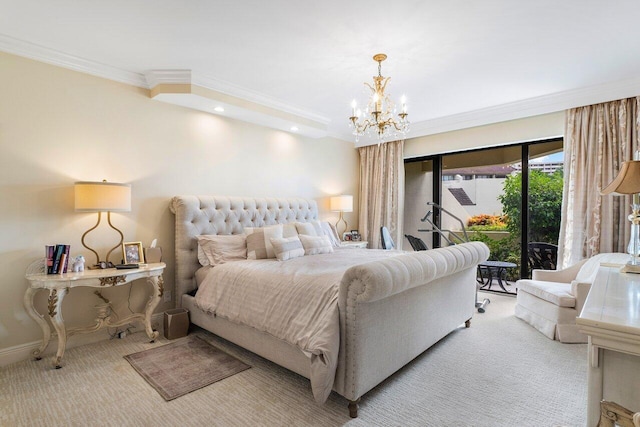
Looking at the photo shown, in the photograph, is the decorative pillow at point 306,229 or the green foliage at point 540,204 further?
the green foliage at point 540,204

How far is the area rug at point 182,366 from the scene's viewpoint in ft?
7.38

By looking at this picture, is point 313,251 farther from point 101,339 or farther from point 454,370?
point 101,339

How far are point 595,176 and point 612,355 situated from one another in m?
3.60

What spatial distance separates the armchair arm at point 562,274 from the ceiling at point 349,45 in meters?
1.94

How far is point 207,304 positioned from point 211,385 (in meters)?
0.85

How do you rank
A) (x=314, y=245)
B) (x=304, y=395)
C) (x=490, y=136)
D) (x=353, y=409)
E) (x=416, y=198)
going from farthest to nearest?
(x=416, y=198) → (x=490, y=136) → (x=314, y=245) → (x=304, y=395) → (x=353, y=409)

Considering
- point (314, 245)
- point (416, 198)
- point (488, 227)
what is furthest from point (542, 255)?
point (314, 245)

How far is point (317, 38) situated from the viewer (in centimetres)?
264

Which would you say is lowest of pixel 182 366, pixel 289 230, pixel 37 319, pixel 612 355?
pixel 182 366

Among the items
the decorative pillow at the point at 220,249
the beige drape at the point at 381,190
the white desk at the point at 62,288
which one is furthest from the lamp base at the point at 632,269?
the white desk at the point at 62,288

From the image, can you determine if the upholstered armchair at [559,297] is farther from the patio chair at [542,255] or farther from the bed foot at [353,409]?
the bed foot at [353,409]

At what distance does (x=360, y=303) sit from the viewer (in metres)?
1.93

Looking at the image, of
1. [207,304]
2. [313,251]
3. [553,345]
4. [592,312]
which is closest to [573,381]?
[553,345]

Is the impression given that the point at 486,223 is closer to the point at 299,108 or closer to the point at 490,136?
the point at 490,136
